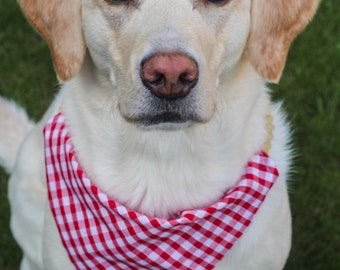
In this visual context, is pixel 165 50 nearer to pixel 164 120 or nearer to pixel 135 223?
pixel 164 120

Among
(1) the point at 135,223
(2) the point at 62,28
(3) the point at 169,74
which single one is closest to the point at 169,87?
(3) the point at 169,74

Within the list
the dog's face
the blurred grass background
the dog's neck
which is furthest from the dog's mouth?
the blurred grass background

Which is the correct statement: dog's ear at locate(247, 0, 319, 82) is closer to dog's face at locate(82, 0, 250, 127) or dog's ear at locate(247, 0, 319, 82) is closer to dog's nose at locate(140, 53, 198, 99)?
dog's face at locate(82, 0, 250, 127)

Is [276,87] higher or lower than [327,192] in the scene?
higher

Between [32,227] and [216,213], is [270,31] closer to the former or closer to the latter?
[216,213]

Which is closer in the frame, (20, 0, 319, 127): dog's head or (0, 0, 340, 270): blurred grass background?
(20, 0, 319, 127): dog's head

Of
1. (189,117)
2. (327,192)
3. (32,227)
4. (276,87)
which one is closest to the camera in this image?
(189,117)

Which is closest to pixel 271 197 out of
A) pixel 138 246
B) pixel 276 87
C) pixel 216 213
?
pixel 216 213
